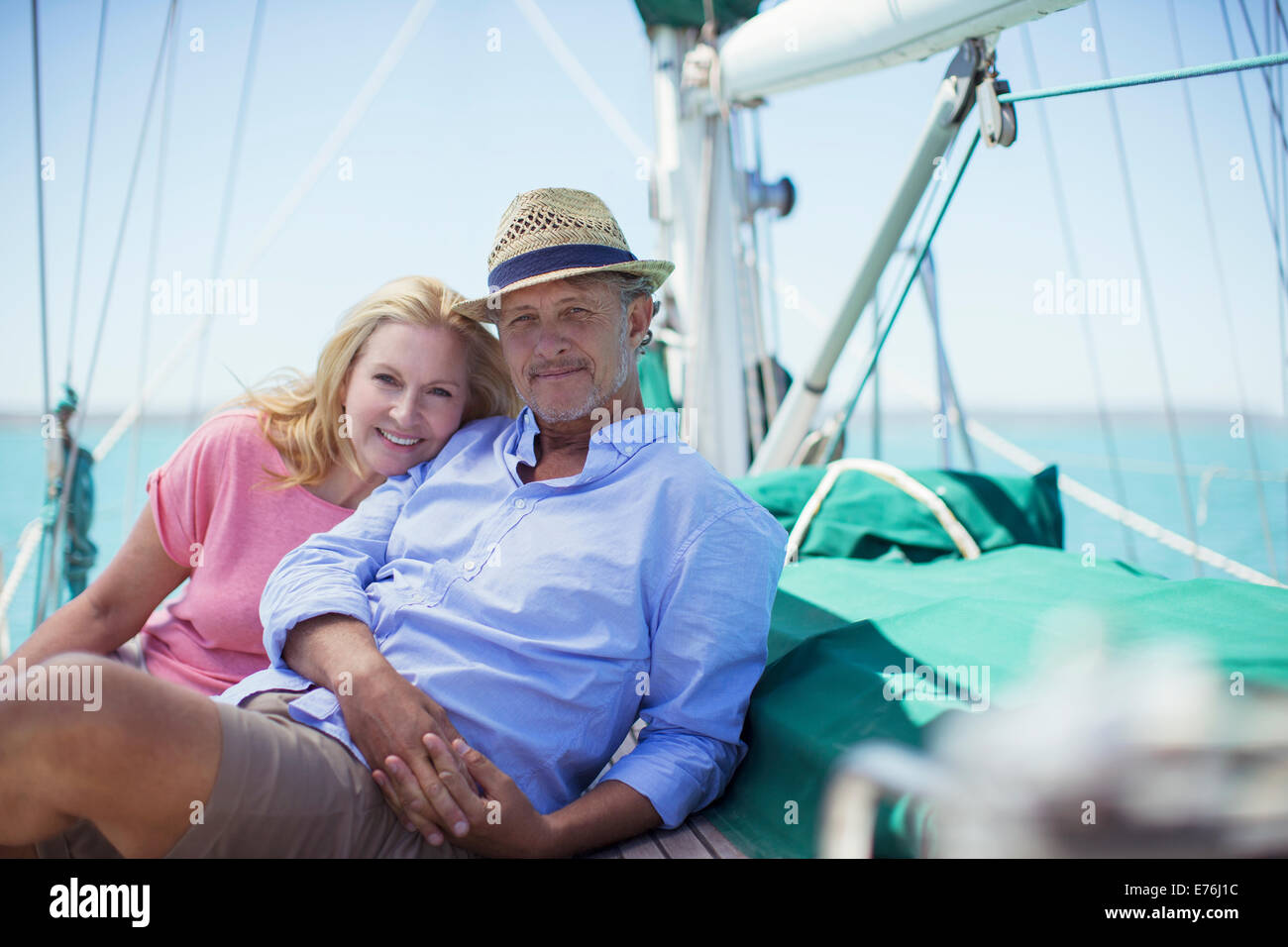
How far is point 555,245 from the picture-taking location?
149 cm

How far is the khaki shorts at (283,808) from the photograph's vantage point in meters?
1.09

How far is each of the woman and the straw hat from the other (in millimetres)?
194

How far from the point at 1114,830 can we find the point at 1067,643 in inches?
18.3

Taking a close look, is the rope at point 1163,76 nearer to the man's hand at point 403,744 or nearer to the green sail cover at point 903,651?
the green sail cover at point 903,651

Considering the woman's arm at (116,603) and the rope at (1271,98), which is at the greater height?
the rope at (1271,98)

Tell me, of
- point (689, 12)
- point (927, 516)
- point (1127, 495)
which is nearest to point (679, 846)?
point (927, 516)

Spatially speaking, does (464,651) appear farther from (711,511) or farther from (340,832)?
(711,511)

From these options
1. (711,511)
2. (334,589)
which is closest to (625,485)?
(711,511)

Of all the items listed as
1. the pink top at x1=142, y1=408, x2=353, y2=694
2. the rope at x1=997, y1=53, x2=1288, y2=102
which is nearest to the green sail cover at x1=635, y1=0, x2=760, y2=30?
the rope at x1=997, y1=53, x2=1288, y2=102

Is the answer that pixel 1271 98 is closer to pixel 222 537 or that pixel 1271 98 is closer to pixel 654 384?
pixel 654 384

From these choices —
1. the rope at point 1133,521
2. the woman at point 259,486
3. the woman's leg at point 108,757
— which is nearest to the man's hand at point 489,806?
the woman's leg at point 108,757

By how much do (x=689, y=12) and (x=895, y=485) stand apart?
2697mm

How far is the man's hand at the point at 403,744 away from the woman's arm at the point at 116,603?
707mm
